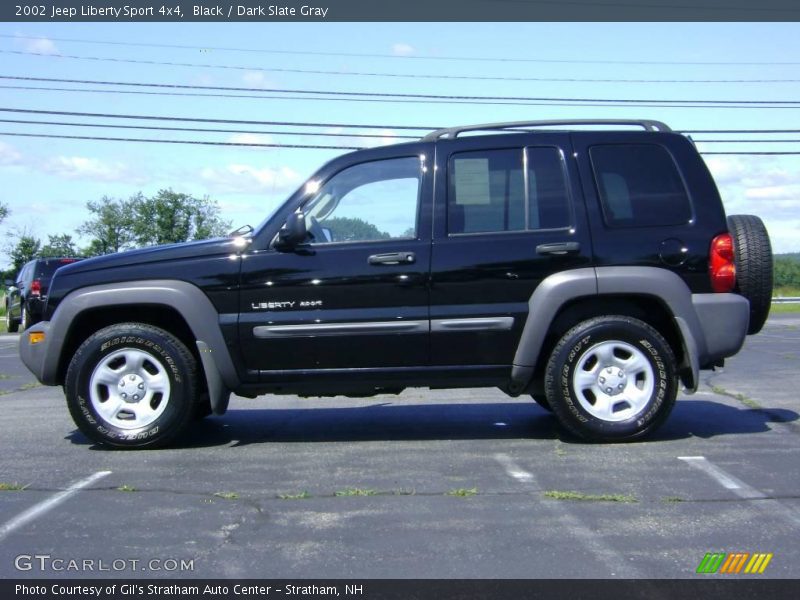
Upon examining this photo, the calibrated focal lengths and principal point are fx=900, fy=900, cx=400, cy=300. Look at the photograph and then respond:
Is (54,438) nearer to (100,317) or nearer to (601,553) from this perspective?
(100,317)

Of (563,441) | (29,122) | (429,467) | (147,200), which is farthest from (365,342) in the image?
(147,200)

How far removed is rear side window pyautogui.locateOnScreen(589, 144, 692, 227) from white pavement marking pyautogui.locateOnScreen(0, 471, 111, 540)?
3641 mm

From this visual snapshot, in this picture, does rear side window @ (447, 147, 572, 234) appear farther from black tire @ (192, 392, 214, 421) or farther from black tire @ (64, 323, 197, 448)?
black tire @ (192, 392, 214, 421)

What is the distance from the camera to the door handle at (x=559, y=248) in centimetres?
589

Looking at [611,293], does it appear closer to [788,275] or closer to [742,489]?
[742,489]

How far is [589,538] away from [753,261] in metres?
2.79

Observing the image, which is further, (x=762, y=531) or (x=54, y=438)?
(x=54, y=438)

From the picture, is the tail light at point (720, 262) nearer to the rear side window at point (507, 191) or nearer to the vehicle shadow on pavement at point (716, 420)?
the rear side window at point (507, 191)

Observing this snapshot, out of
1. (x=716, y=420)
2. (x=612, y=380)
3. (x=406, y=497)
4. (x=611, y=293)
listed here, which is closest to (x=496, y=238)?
(x=611, y=293)

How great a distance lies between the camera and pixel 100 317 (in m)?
6.25

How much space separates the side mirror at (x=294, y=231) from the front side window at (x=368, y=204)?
143 mm

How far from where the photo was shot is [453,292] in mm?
5879

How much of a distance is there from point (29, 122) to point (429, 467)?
25.5m
